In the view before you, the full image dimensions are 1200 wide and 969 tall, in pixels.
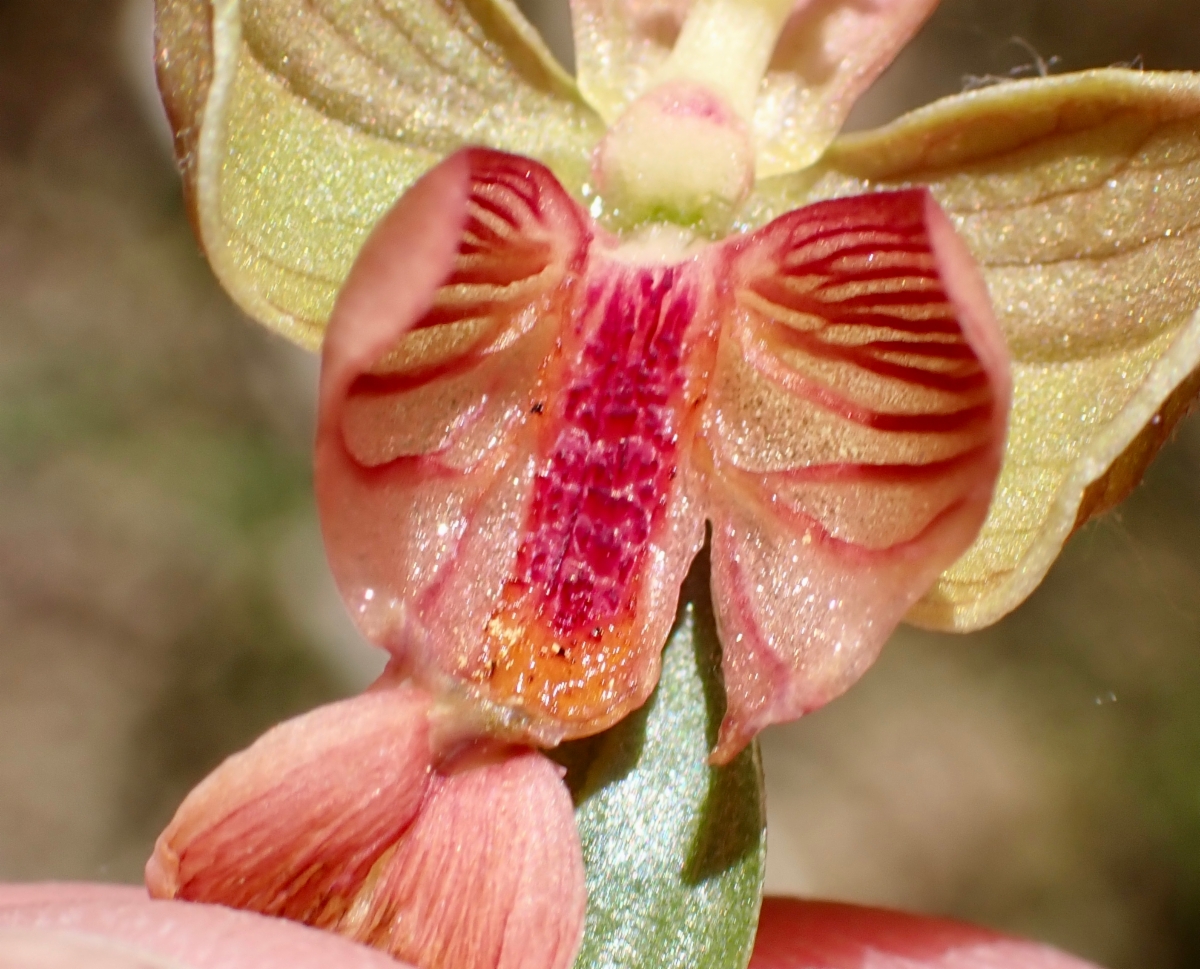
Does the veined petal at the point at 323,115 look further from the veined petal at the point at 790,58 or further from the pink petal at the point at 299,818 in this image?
the pink petal at the point at 299,818

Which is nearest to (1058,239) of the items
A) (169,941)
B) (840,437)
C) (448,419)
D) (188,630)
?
(840,437)

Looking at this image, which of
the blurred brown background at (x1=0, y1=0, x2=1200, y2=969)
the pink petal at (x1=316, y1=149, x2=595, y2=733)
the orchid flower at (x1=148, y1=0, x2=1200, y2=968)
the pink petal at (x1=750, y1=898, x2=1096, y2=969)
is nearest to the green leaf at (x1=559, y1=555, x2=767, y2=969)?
the orchid flower at (x1=148, y1=0, x2=1200, y2=968)

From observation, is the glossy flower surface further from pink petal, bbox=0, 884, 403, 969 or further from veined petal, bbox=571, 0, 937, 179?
pink petal, bbox=0, 884, 403, 969

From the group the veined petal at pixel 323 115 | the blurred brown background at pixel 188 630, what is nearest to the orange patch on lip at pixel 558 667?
the veined petal at pixel 323 115

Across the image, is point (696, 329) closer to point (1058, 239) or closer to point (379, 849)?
point (1058, 239)

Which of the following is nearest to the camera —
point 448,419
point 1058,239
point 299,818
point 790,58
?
point 299,818
